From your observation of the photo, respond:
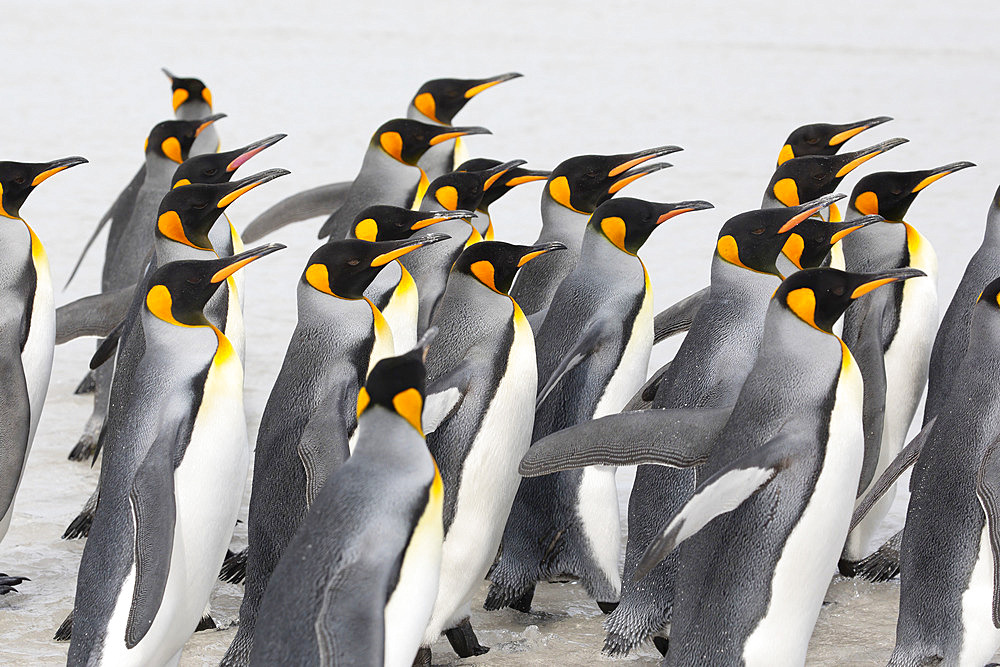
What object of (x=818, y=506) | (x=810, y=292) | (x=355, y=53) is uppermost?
(x=810, y=292)

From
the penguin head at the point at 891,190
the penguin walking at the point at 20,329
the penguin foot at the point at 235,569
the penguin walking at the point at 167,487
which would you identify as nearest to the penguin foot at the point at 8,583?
the penguin walking at the point at 20,329

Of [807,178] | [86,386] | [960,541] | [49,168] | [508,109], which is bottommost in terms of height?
[508,109]

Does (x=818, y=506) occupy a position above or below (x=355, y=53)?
Answer: above

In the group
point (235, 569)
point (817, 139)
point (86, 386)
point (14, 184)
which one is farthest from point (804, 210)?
point (86, 386)

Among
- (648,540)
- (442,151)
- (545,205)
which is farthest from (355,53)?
(648,540)

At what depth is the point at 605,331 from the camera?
3.02 m

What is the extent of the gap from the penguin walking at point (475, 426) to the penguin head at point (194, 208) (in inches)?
25.5

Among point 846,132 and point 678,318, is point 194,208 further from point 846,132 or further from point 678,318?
point 846,132

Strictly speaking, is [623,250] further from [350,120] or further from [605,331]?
[350,120]

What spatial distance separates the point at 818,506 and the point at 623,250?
3.19ft

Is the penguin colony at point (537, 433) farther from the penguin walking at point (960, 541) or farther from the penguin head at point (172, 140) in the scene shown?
the penguin head at point (172, 140)

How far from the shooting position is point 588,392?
9.99ft

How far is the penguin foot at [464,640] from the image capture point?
2.82 m

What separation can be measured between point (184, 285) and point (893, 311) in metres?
1.75
